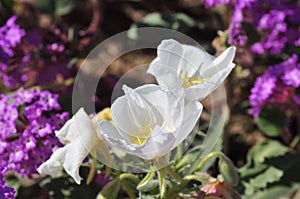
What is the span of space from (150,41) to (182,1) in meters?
A: 1.12

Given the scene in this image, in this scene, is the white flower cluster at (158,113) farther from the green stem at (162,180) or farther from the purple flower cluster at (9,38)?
the purple flower cluster at (9,38)

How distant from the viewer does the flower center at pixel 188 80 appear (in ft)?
5.82

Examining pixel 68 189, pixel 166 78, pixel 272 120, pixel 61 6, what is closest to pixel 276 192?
pixel 272 120

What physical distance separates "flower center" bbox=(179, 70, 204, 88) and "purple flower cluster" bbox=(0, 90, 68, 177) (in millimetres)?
485

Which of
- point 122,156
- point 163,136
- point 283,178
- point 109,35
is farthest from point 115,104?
point 109,35

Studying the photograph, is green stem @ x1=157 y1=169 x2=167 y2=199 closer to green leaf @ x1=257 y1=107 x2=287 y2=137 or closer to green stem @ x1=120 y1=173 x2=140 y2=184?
green stem @ x1=120 y1=173 x2=140 y2=184

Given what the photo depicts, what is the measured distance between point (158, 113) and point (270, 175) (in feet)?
2.38

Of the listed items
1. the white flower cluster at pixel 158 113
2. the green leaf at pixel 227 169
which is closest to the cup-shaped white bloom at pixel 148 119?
the white flower cluster at pixel 158 113

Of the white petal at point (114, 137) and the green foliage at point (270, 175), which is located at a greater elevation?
the white petal at point (114, 137)

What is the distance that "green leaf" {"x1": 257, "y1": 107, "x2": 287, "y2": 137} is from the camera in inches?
97.5

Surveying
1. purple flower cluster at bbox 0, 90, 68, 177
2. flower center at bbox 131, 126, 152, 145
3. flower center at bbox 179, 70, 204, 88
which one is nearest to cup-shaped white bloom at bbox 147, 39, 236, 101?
flower center at bbox 179, 70, 204, 88

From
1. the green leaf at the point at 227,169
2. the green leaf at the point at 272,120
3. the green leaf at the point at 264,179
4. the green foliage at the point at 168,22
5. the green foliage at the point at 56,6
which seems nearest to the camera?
the green leaf at the point at 227,169

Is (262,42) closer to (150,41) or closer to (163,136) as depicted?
(150,41)

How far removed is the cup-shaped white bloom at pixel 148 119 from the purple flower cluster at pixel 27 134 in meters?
0.51
